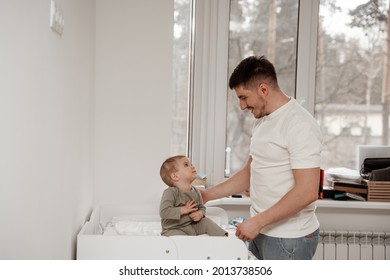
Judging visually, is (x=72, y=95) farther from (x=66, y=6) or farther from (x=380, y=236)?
(x=380, y=236)

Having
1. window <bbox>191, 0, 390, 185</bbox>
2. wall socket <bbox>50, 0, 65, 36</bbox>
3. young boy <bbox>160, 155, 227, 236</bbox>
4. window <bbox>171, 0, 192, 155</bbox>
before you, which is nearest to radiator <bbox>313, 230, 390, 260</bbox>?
window <bbox>191, 0, 390, 185</bbox>

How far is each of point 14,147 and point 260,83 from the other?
90 centimetres

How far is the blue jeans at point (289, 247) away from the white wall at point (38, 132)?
72 centimetres

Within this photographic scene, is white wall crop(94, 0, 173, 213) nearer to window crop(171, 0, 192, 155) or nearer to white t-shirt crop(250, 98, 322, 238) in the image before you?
window crop(171, 0, 192, 155)

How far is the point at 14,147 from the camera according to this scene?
1.50 metres

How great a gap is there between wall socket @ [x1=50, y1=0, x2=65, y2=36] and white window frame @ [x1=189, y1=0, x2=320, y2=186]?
58.7 inches

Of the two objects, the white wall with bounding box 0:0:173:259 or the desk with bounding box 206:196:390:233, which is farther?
the desk with bounding box 206:196:390:233

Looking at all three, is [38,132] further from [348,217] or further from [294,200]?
[348,217]

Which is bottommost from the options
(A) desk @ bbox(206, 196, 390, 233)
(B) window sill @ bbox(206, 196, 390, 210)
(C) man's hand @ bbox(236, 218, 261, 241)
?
(A) desk @ bbox(206, 196, 390, 233)

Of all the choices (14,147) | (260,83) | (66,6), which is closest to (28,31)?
(14,147)

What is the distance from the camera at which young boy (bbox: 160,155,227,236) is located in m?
2.30

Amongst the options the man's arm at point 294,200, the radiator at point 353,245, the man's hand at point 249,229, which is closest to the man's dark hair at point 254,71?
the man's arm at point 294,200

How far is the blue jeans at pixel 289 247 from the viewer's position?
200cm

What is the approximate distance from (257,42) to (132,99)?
924 millimetres
